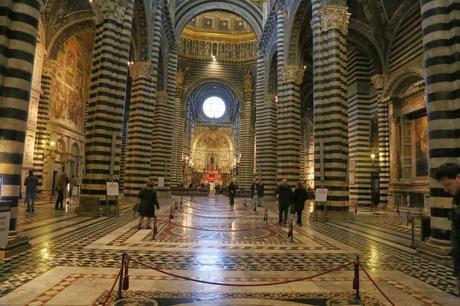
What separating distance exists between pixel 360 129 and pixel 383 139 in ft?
7.79

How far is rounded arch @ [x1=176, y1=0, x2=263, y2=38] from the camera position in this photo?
34856 mm

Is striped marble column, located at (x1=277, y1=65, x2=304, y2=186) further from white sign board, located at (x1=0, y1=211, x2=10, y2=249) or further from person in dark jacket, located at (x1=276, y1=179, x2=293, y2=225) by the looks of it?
white sign board, located at (x1=0, y1=211, x2=10, y2=249)

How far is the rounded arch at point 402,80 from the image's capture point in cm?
2194

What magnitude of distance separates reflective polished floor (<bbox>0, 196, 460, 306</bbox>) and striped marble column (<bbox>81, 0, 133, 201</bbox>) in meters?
4.09

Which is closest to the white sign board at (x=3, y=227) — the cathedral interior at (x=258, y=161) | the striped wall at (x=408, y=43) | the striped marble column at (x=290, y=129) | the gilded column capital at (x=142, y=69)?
the cathedral interior at (x=258, y=161)

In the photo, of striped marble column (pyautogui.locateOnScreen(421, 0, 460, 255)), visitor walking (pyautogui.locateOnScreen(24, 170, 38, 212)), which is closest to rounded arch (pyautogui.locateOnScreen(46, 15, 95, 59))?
visitor walking (pyautogui.locateOnScreen(24, 170, 38, 212))

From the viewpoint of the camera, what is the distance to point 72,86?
32500 mm

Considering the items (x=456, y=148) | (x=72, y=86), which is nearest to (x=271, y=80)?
(x=72, y=86)

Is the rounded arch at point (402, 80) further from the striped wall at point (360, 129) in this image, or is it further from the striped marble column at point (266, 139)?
the striped marble column at point (266, 139)

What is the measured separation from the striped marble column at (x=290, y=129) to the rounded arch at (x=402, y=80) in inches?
247

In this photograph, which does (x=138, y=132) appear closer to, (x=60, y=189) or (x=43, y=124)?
(x=60, y=189)

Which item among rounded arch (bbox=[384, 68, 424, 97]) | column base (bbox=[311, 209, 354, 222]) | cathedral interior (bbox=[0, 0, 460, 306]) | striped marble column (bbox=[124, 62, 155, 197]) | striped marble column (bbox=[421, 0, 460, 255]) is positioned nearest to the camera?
cathedral interior (bbox=[0, 0, 460, 306])

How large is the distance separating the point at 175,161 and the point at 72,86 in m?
18.8

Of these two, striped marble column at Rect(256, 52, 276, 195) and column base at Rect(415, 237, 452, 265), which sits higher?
striped marble column at Rect(256, 52, 276, 195)
